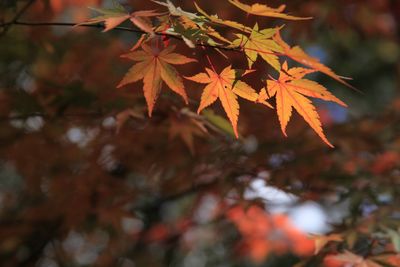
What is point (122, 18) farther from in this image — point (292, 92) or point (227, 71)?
point (292, 92)

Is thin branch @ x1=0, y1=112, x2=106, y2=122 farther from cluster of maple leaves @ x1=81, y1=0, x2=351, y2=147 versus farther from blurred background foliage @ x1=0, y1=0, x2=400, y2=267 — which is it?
cluster of maple leaves @ x1=81, y1=0, x2=351, y2=147

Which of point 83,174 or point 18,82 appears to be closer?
point 83,174

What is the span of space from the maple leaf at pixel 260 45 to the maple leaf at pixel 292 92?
5 cm

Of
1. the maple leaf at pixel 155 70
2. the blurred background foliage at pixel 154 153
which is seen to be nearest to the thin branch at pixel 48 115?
the blurred background foliage at pixel 154 153

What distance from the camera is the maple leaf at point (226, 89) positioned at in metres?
0.93

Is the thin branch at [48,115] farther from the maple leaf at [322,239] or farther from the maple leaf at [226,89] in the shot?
the maple leaf at [322,239]

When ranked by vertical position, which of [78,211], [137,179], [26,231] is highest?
[78,211]

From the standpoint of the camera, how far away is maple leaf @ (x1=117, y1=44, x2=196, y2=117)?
92cm

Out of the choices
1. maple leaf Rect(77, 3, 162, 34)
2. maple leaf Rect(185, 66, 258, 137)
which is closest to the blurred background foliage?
maple leaf Rect(185, 66, 258, 137)

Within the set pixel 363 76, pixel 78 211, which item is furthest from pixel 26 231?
pixel 363 76

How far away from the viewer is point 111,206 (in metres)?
1.84

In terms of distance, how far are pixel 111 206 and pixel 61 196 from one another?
0.21m

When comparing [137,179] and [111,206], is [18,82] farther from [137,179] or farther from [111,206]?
[137,179]

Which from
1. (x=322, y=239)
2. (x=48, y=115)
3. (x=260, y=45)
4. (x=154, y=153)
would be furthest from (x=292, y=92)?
(x=154, y=153)
